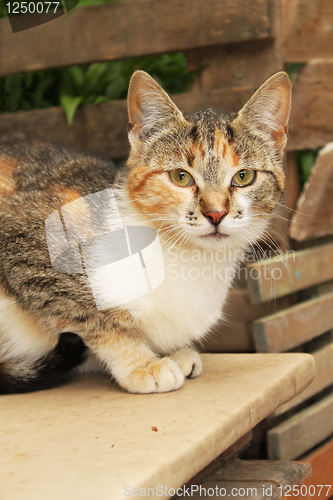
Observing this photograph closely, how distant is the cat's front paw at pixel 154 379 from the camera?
1220mm

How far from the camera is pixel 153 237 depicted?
4.26 feet

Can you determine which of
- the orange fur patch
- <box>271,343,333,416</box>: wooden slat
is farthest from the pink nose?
<box>271,343,333,416</box>: wooden slat

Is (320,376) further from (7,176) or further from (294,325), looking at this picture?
(7,176)

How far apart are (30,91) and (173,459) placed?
5.67 ft

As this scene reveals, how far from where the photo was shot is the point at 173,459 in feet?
2.61

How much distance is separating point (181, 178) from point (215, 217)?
0.55 feet

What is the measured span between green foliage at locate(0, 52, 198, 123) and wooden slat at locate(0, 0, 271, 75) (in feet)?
0.49

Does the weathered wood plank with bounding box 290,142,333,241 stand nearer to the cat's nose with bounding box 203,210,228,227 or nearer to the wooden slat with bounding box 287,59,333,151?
the wooden slat with bounding box 287,59,333,151

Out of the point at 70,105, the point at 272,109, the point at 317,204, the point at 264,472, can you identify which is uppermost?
the point at 70,105

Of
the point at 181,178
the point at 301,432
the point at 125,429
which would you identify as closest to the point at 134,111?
the point at 181,178

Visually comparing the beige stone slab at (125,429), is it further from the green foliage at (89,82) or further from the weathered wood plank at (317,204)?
the green foliage at (89,82)

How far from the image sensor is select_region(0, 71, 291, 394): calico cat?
124 centimetres

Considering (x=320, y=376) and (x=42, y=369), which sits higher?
(x=42, y=369)

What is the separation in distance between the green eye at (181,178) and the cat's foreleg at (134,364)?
431mm
